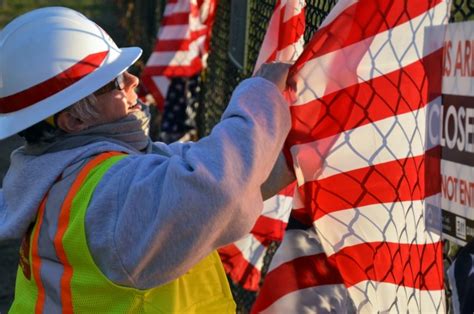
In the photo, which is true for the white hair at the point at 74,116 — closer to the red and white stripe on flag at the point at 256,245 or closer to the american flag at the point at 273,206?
the american flag at the point at 273,206

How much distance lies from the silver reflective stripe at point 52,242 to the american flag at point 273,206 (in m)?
0.82

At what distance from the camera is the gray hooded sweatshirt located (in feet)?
7.63

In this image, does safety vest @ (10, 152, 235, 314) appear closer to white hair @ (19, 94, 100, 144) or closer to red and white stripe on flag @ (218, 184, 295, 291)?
white hair @ (19, 94, 100, 144)

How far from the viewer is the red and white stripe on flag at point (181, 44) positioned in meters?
6.37

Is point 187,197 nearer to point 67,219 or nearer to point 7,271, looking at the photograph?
point 67,219

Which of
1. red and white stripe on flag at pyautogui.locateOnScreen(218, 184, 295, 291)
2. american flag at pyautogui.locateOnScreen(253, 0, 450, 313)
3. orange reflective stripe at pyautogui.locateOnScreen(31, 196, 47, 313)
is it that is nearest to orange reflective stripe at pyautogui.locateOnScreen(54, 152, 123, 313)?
orange reflective stripe at pyautogui.locateOnScreen(31, 196, 47, 313)

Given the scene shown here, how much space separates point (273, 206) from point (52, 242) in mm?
1012

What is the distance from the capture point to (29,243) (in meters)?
2.76

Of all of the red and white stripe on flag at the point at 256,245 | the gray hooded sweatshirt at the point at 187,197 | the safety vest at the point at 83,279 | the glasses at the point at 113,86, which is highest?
the glasses at the point at 113,86

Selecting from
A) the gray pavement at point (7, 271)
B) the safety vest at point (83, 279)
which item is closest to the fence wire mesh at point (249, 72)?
the safety vest at point (83, 279)

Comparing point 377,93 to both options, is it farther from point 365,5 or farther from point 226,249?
point 226,249

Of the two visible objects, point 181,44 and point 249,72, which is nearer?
point 249,72

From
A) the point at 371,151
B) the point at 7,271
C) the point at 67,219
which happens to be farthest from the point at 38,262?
the point at 7,271

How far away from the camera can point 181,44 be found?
21.1ft
